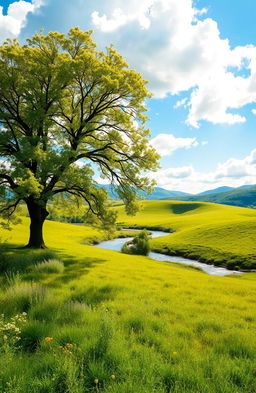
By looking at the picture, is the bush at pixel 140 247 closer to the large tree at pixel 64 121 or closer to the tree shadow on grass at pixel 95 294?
the large tree at pixel 64 121

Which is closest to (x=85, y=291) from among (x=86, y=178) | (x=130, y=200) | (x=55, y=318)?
(x=55, y=318)

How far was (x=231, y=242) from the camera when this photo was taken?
50.3m

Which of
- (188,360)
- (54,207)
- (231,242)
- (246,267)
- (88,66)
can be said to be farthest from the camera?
(231,242)

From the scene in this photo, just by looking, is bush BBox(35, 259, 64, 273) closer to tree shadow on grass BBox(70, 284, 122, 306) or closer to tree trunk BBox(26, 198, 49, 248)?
tree shadow on grass BBox(70, 284, 122, 306)

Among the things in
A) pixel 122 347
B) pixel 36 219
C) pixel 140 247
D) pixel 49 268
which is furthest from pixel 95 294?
pixel 140 247

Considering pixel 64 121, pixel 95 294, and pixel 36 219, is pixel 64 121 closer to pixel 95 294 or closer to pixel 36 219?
pixel 36 219

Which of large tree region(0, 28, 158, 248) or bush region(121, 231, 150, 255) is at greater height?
large tree region(0, 28, 158, 248)

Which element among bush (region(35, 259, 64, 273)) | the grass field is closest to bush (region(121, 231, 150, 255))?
bush (region(35, 259, 64, 273))

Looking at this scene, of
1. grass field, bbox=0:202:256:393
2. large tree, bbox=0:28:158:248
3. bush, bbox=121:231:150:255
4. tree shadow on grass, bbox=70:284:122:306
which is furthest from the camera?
bush, bbox=121:231:150:255

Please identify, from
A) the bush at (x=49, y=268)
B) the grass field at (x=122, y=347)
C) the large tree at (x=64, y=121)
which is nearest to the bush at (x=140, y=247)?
the large tree at (x=64, y=121)

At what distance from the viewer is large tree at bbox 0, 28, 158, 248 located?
60.6ft

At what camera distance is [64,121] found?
23641 mm

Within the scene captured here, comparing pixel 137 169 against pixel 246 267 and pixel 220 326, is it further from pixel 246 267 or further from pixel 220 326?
pixel 246 267

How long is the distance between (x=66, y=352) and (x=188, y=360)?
9.15ft
